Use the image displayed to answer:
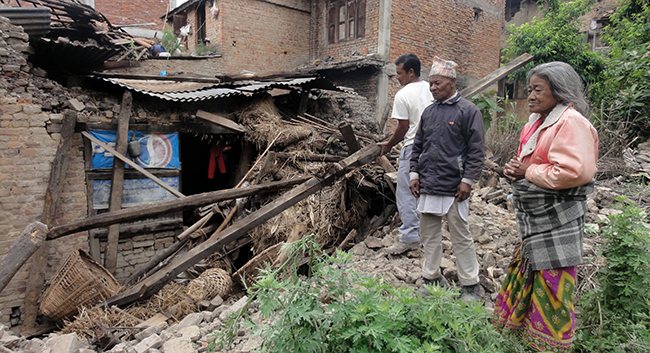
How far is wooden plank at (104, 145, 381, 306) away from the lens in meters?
3.83

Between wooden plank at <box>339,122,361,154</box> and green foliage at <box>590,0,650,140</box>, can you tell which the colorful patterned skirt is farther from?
green foliage at <box>590,0,650,140</box>

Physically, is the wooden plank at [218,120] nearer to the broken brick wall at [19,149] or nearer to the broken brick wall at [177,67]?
the broken brick wall at [19,149]

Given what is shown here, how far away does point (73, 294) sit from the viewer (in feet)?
14.5

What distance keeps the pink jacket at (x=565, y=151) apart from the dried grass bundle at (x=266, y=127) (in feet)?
15.1

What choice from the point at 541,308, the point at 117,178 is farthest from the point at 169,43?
the point at 541,308

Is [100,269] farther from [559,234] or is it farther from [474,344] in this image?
[559,234]

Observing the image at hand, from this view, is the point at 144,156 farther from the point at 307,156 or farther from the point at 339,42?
the point at 339,42

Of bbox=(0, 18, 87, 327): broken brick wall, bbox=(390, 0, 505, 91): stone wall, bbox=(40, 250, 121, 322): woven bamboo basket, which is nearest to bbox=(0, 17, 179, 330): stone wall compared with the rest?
bbox=(0, 18, 87, 327): broken brick wall

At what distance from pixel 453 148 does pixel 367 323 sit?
165 centimetres

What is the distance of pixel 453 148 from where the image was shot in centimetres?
282

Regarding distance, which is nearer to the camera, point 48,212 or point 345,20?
point 48,212

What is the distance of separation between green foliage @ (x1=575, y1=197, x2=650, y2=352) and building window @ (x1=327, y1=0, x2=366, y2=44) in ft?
38.4

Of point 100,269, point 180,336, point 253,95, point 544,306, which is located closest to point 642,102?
point 544,306

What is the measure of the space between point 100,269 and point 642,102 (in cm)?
877
